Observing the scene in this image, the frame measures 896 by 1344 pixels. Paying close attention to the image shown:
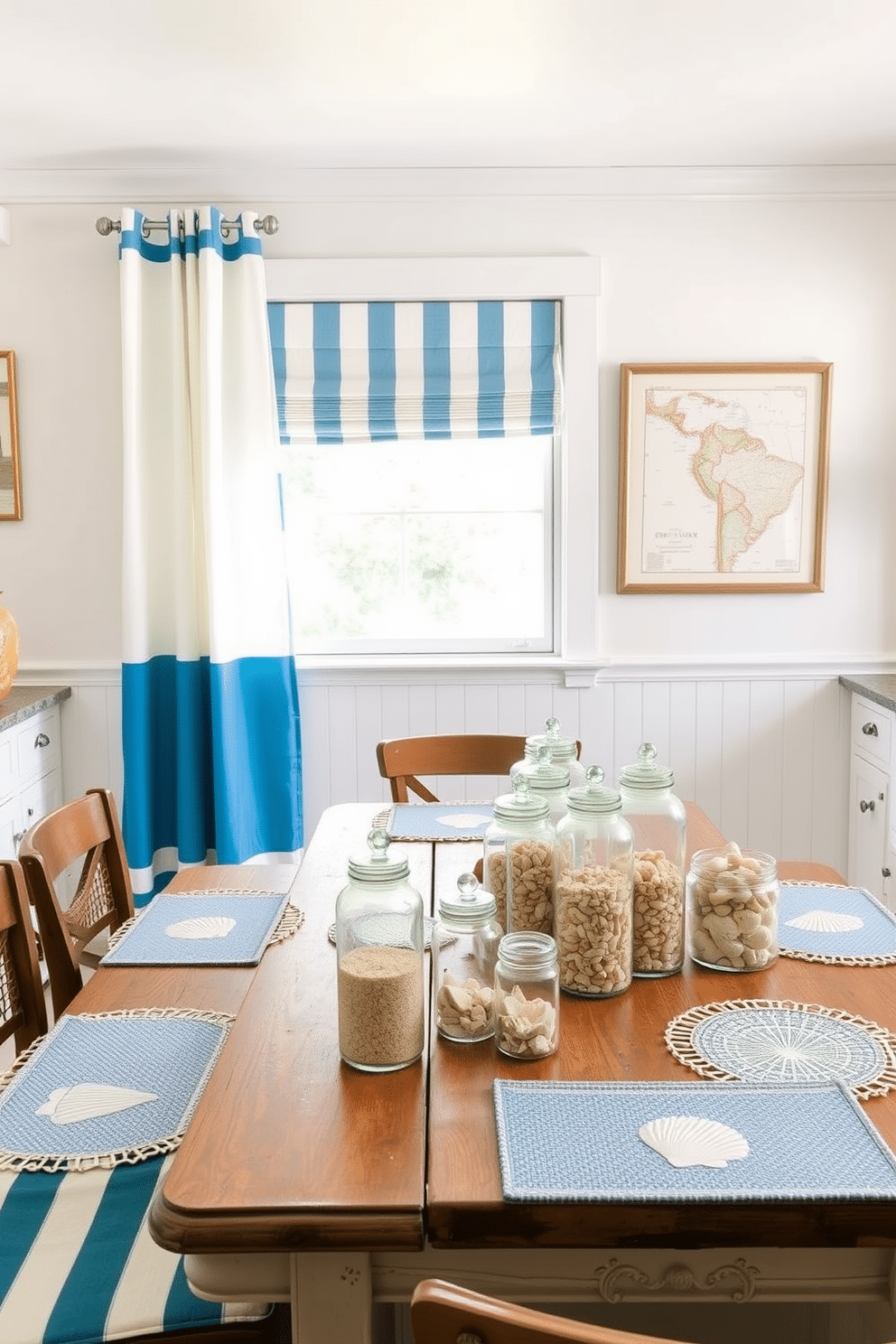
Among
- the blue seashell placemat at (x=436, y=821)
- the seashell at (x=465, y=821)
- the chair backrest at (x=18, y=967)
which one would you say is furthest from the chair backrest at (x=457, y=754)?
the chair backrest at (x=18, y=967)

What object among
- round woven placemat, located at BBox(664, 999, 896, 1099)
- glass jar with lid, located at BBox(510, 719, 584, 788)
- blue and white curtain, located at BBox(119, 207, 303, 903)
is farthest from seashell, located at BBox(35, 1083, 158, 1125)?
blue and white curtain, located at BBox(119, 207, 303, 903)

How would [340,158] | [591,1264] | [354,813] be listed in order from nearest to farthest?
[591,1264], [354,813], [340,158]

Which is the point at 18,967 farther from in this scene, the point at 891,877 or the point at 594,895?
the point at 891,877

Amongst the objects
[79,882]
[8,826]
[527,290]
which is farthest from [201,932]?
[527,290]

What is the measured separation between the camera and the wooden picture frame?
3496mm

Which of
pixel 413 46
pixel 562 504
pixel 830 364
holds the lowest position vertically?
pixel 562 504

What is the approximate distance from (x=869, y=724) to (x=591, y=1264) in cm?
269

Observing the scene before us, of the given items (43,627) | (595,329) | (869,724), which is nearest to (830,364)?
(595,329)

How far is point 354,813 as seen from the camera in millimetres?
2316

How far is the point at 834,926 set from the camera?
65.0 inches

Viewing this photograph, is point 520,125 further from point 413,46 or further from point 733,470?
point 733,470

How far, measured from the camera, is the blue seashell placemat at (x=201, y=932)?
1.64m

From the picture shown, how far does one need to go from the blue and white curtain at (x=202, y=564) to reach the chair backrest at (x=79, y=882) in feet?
4.23

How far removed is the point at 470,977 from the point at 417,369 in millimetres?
2522
